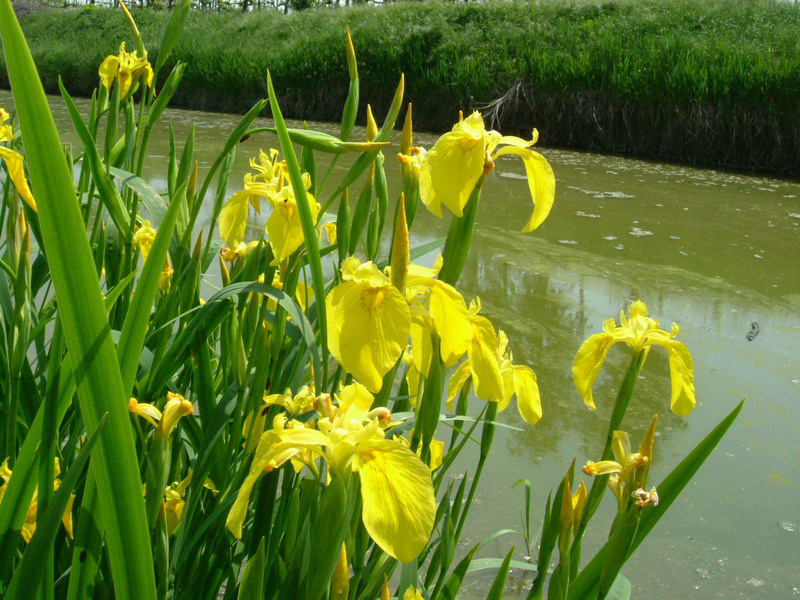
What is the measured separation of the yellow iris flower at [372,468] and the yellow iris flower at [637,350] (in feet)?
0.89

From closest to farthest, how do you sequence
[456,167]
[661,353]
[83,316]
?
1. [83,316]
2. [456,167]
3. [661,353]

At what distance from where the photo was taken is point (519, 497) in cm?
160

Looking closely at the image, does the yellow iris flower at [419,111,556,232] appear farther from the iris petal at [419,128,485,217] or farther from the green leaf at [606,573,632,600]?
the green leaf at [606,573,632,600]

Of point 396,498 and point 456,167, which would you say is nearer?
point 396,498

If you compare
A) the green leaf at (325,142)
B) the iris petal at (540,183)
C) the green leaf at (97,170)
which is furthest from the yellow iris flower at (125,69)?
the iris petal at (540,183)

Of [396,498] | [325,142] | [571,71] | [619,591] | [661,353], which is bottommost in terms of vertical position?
[661,353]

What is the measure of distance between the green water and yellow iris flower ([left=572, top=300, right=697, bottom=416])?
27.7 inches

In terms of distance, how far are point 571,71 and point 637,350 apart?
6.75 metres

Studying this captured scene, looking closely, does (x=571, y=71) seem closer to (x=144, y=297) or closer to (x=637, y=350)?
→ (x=637, y=350)

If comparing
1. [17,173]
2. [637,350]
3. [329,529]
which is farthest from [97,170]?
[637,350]

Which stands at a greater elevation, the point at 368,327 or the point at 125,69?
the point at 125,69

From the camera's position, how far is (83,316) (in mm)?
420

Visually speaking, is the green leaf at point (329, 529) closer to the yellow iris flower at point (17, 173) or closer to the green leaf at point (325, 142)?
the green leaf at point (325, 142)

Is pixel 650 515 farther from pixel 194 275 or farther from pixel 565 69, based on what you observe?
pixel 565 69
